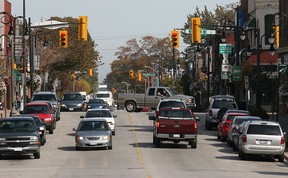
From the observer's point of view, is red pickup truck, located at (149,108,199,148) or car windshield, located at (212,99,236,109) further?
car windshield, located at (212,99,236,109)

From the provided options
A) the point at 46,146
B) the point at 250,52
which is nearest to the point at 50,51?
the point at 250,52

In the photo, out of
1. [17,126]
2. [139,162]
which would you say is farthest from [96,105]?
[139,162]

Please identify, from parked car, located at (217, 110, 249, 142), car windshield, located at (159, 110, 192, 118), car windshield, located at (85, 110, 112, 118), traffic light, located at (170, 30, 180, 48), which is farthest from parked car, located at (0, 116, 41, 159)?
traffic light, located at (170, 30, 180, 48)

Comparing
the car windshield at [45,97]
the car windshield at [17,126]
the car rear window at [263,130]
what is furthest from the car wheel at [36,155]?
the car windshield at [45,97]

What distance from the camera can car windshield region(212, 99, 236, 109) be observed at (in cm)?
4856

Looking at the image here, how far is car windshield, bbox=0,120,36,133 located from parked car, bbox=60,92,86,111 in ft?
113

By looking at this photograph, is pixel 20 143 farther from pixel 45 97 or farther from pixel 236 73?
pixel 236 73

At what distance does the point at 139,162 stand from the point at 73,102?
3886 cm

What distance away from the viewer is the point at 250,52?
77.1m

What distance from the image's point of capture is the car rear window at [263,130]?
1213 inches

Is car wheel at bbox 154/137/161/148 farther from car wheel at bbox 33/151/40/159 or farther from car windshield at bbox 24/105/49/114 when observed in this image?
car windshield at bbox 24/105/49/114

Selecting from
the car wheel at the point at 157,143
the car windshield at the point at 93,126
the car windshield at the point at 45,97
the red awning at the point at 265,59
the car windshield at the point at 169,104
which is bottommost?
the car wheel at the point at 157,143

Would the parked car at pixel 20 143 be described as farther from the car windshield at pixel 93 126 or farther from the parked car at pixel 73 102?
the parked car at pixel 73 102

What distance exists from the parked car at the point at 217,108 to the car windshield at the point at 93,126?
1330 centimetres
